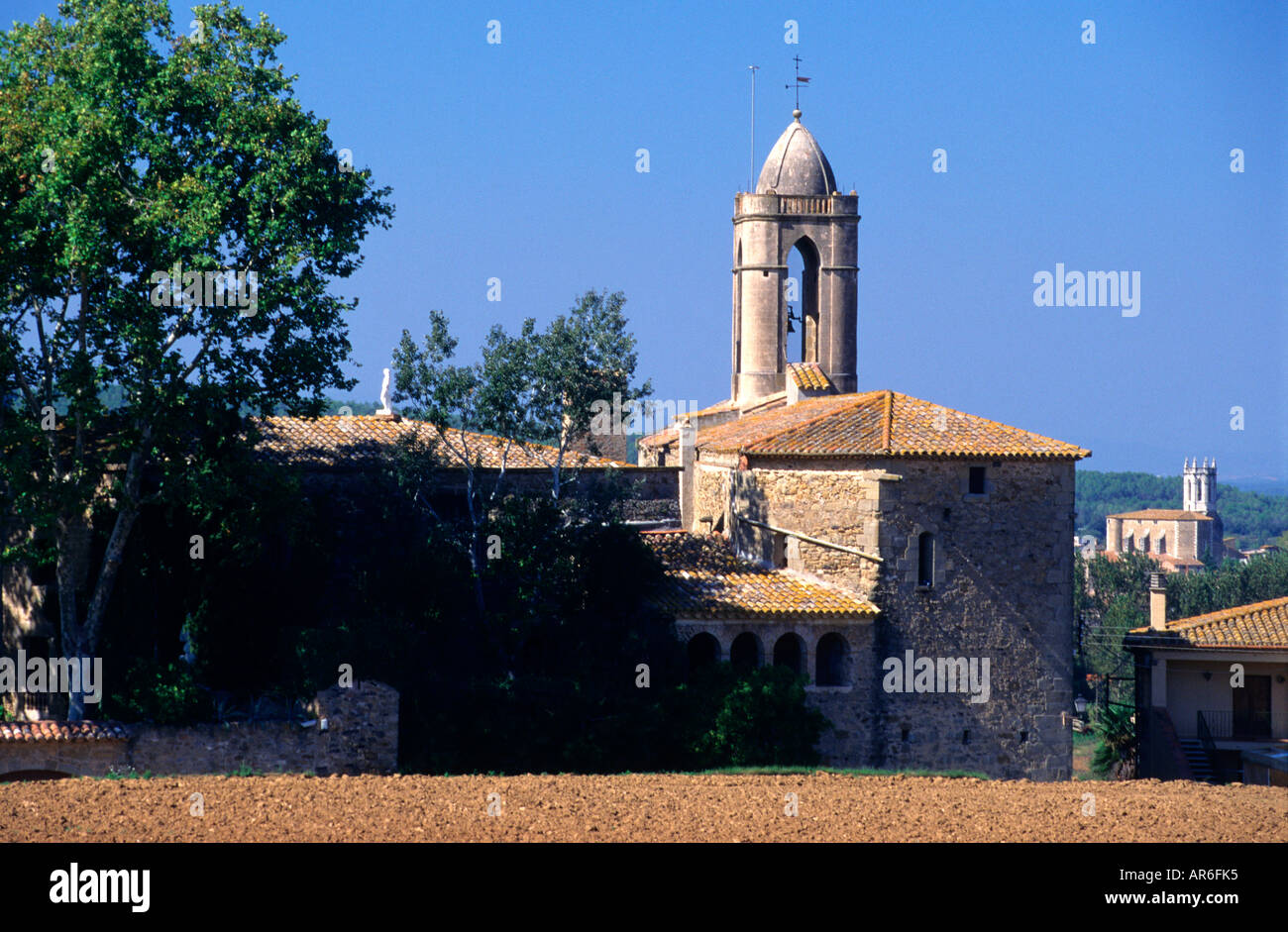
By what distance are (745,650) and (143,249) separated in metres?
13.1

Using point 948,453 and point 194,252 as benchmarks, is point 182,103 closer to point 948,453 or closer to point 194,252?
point 194,252

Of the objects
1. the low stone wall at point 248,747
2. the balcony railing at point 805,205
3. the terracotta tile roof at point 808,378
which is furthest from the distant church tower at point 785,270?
the low stone wall at point 248,747

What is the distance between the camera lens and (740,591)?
28.8 meters

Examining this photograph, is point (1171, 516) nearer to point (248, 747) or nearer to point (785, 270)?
point (785, 270)

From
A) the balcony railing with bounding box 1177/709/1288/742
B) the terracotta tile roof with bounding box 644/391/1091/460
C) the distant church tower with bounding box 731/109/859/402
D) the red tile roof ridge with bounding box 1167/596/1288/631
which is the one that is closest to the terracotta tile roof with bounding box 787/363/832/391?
the distant church tower with bounding box 731/109/859/402

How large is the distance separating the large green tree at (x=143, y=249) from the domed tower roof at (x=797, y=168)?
65.2 feet

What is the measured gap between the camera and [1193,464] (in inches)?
6467

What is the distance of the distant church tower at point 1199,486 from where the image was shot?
160875 millimetres

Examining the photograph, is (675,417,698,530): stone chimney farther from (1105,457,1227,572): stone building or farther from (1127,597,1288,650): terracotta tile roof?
(1105,457,1227,572): stone building

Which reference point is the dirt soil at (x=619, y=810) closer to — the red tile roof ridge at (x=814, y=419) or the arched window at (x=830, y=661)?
the arched window at (x=830, y=661)
